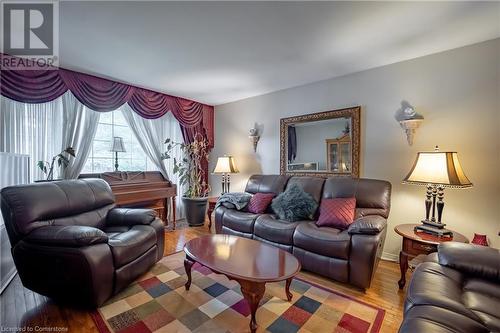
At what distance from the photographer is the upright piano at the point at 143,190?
3.23 metres

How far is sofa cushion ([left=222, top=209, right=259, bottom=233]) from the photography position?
2863 mm

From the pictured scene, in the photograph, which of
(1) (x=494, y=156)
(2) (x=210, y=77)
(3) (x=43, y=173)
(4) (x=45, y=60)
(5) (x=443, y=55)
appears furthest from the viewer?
(2) (x=210, y=77)

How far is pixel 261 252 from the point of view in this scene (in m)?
1.97

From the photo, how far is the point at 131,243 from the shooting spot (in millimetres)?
2000

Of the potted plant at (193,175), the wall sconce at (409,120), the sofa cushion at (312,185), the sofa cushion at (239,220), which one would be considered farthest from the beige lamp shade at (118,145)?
the wall sconce at (409,120)

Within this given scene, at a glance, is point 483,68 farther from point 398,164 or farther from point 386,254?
point 386,254

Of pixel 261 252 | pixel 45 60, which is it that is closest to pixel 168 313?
pixel 261 252

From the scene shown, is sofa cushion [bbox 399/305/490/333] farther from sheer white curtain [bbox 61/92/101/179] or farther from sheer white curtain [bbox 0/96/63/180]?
sheer white curtain [bbox 0/96/63/180]

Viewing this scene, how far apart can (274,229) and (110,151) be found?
2.70 meters

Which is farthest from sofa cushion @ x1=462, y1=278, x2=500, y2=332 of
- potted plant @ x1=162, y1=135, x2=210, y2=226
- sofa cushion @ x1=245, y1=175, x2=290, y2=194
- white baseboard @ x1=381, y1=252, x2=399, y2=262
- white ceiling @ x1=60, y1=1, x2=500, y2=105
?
potted plant @ x1=162, y1=135, x2=210, y2=226

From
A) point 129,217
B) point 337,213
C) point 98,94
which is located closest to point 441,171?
point 337,213

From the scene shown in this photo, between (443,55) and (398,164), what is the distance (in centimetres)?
122

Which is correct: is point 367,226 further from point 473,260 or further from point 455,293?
point 455,293

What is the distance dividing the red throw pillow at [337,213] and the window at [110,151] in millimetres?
2973
